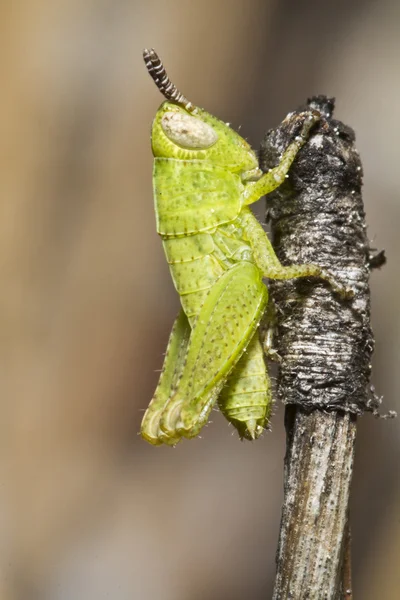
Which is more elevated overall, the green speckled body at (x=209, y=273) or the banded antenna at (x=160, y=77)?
the banded antenna at (x=160, y=77)

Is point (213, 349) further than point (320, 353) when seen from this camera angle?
Yes

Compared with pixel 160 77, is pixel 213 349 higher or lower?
lower

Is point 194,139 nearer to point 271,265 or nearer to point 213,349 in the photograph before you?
point 271,265

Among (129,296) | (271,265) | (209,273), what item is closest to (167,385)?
(209,273)

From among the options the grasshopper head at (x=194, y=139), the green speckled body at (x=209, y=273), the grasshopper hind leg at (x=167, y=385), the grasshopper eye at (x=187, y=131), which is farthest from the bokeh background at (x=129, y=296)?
the grasshopper eye at (x=187, y=131)

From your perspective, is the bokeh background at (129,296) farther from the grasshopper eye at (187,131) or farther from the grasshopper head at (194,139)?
the grasshopper eye at (187,131)

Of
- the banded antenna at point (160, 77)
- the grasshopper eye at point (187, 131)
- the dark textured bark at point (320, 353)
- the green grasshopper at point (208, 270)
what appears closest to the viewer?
the dark textured bark at point (320, 353)

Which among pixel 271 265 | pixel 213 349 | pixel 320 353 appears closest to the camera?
pixel 320 353

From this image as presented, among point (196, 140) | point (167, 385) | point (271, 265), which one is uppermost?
point (196, 140)
